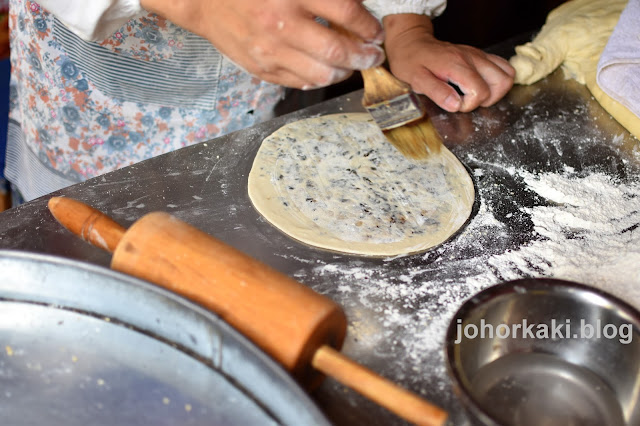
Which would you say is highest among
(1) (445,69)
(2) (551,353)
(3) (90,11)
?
(3) (90,11)

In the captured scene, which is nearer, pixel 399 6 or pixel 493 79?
pixel 493 79

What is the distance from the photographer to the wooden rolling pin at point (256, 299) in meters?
0.75

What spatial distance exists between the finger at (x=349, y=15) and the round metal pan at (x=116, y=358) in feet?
1.72

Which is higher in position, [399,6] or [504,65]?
[399,6]

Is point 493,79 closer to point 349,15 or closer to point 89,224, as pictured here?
point 349,15

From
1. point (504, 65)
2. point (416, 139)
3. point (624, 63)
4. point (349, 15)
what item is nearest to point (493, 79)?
point (504, 65)

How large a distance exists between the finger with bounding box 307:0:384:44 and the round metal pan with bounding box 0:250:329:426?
1.72ft

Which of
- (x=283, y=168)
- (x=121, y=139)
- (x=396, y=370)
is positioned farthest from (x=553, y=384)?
(x=121, y=139)

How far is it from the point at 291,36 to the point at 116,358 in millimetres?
593

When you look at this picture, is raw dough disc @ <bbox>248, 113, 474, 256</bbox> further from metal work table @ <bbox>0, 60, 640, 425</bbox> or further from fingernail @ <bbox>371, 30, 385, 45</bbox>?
fingernail @ <bbox>371, 30, 385, 45</bbox>

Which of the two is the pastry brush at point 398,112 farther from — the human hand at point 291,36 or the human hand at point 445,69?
the human hand at point 445,69

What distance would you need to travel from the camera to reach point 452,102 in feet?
5.28

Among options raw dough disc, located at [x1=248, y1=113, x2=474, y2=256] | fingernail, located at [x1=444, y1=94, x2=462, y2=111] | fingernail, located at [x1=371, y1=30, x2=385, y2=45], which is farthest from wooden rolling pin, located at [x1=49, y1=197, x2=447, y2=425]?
fingernail, located at [x1=444, y1=94, x2=462, y2=111]

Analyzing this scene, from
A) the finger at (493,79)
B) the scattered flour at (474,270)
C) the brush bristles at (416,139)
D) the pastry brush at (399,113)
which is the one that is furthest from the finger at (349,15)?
the finger at (493,79)
